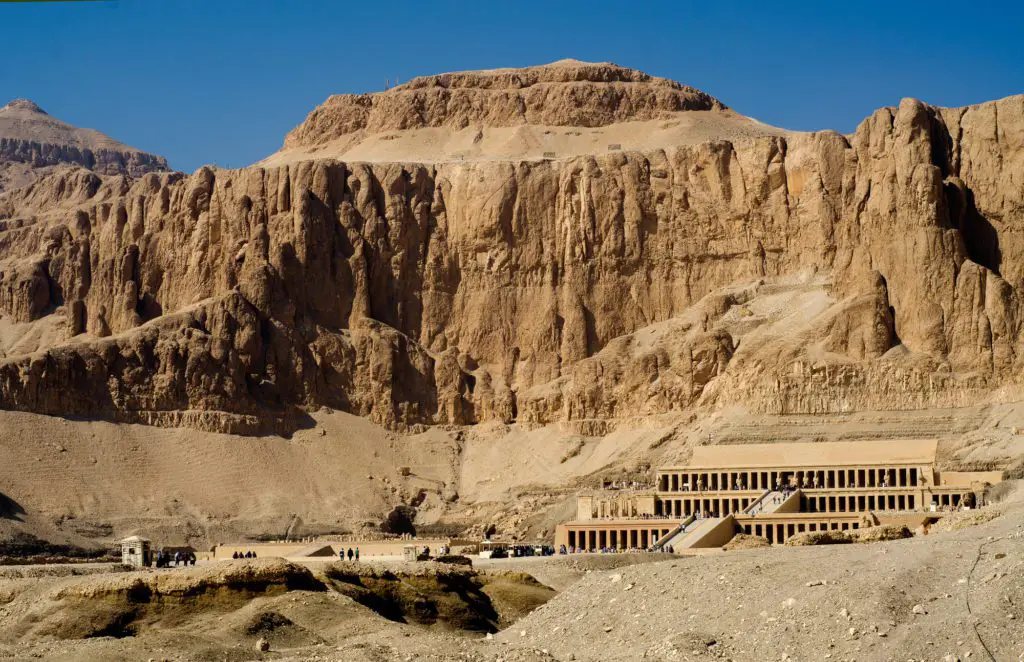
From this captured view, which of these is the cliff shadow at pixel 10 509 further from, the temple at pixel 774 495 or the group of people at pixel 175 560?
the temple at pixel 774 495

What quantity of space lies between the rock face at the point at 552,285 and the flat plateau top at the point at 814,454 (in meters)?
7.03

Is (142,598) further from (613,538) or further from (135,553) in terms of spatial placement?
(613,538)

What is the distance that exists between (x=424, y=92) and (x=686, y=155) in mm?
42244

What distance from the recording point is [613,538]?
109750 millimetres

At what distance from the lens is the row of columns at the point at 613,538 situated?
108 meters

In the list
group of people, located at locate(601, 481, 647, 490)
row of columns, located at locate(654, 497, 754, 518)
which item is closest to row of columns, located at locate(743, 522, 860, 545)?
row of columns, located at locate(654, 497, 754, 518)

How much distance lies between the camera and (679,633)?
155ft

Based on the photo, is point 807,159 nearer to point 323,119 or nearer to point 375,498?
point 375,498

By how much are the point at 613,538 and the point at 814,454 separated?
1568 cm

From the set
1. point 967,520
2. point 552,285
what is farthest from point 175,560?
point 552,285

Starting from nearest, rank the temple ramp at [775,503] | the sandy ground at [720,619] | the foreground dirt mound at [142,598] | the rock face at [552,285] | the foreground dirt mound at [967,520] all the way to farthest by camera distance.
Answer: the sandy ground at [720,619] < the foreground dirt mound at [142,598] < the foreground dirt mound at [967,520] < the temple ramp at [775,503] < the rock face at [552,285]

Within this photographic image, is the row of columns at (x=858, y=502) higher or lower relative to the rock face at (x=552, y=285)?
lower

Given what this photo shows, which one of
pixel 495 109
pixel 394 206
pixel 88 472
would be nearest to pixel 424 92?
pixel 495 109

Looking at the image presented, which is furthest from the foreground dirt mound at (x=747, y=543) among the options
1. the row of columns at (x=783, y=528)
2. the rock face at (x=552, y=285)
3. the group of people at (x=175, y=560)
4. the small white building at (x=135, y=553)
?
the rock face at (x=552, y=285)
